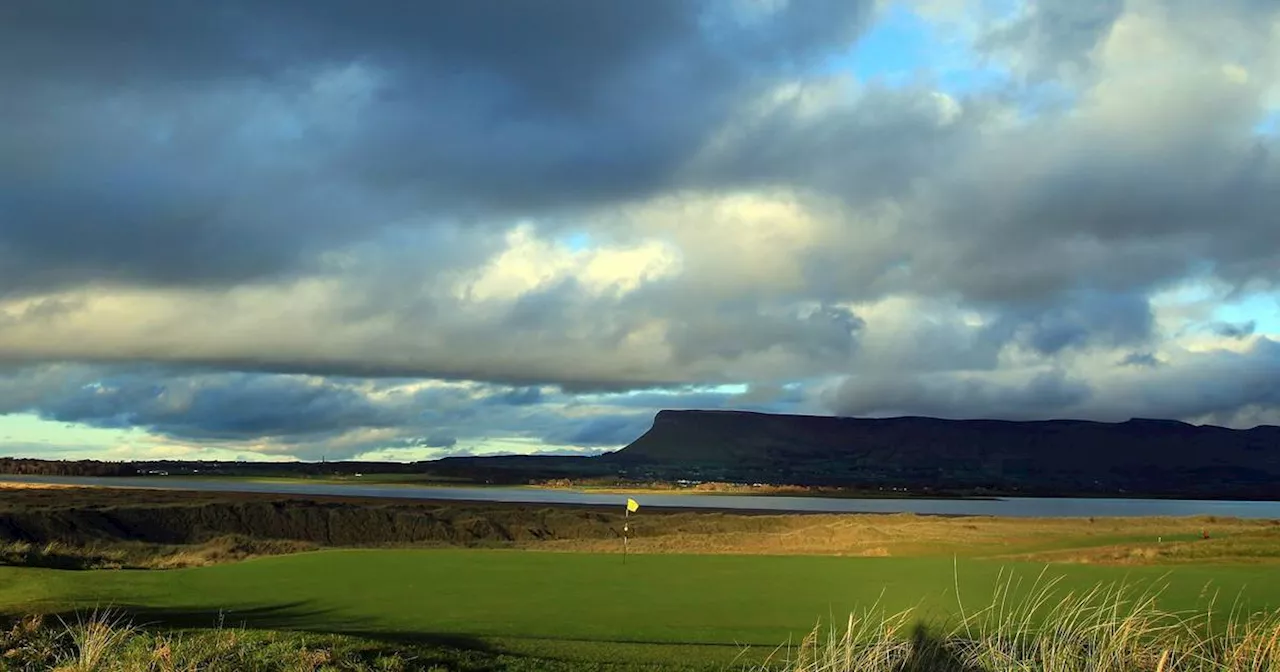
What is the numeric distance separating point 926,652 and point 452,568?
1657 cm

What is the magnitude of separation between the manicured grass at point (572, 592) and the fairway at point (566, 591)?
40 millimetres

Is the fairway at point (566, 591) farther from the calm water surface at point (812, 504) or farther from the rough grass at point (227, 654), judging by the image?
the calm water surface at point (812, 504)

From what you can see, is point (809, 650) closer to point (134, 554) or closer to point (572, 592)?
point (572, 592)

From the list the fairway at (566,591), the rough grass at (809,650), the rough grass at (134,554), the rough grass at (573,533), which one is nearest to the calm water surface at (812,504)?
the rough grass at (573,533)

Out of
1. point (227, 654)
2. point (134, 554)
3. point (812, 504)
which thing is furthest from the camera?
point (812, 504)

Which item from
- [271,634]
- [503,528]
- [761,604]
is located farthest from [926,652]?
[503,528]

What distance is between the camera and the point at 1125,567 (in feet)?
81.0

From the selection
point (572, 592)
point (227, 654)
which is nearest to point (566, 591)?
point (572, 592)

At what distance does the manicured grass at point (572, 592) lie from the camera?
1584 centimetres

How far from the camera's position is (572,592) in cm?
2008

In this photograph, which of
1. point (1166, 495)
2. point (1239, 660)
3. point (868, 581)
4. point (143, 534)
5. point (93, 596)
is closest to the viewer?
point (1239, 660)

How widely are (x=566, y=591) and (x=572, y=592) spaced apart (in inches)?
8.0

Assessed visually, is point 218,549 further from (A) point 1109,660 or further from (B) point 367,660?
(A) point 1109,660

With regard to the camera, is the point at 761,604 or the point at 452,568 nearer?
the point at 761,604
